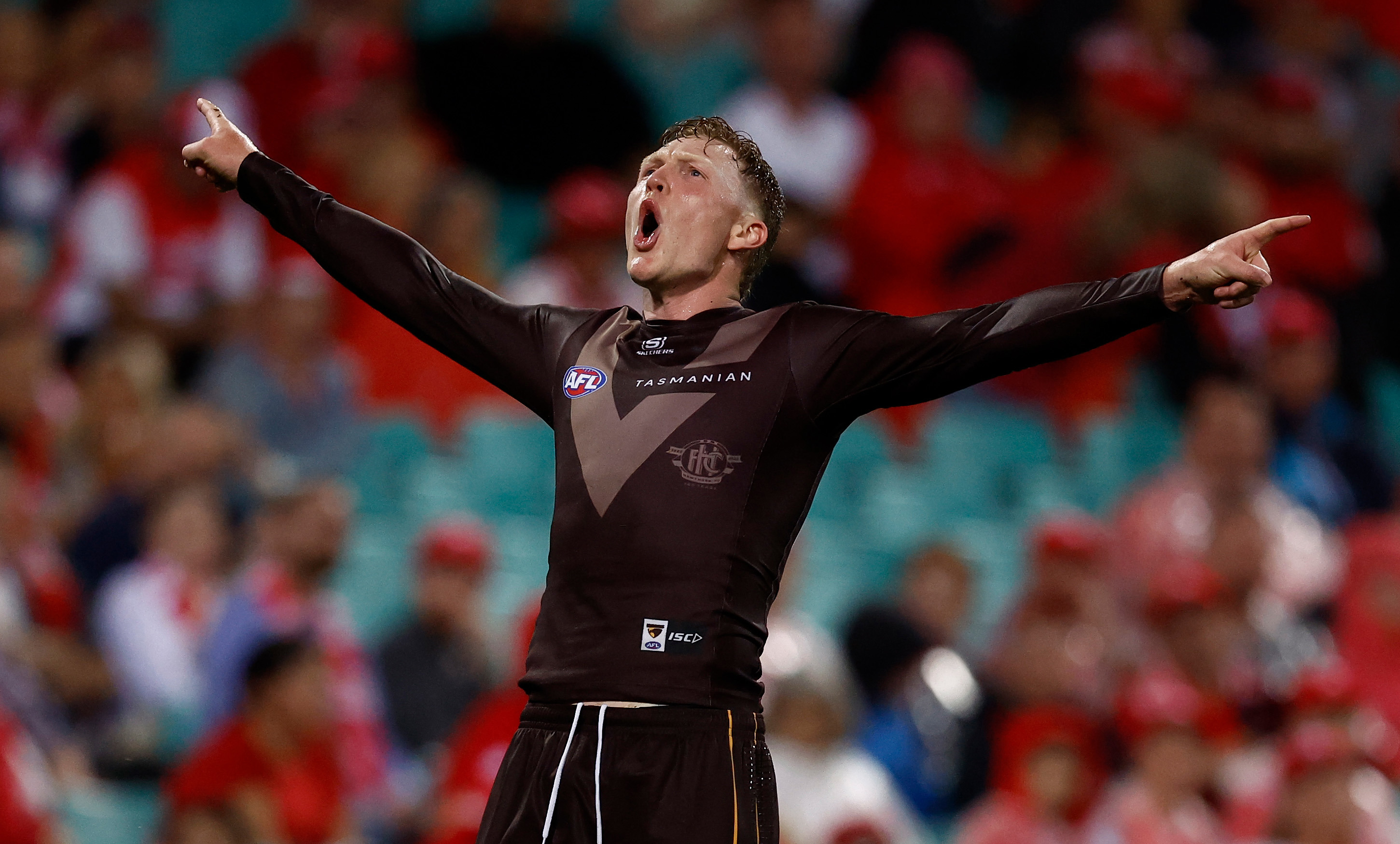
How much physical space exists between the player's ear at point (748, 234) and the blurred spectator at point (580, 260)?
4.28 metres

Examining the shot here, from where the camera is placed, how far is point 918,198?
9.07 metres

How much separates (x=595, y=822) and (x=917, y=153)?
6.85 m

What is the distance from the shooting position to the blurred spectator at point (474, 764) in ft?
17.4

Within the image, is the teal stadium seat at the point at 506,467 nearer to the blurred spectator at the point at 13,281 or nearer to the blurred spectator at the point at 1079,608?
the blurred spectator at the point at 13,281

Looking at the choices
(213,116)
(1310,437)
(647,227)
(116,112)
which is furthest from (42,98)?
(1310,437)

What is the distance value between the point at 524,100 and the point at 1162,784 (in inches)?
184

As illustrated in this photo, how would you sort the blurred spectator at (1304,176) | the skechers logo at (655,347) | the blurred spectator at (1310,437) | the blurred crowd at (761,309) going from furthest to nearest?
the blurred spectator at (1304,176), the blurred spectator at (1310,437), the blurred crowd at (761,309), the skechers logo at (655,347)

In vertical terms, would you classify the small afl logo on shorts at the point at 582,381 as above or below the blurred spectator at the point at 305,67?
below

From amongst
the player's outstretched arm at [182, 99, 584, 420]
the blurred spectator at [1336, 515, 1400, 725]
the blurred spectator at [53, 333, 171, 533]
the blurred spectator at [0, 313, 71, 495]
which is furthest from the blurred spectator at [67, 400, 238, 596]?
the blurred spectator at [1336, 515, 1400, 725]

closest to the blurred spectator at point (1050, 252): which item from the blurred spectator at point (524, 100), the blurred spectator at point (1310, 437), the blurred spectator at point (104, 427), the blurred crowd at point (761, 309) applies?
the blurred crowd at point (761, 309)

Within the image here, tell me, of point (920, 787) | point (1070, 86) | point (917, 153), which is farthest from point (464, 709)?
point (1070, 86)

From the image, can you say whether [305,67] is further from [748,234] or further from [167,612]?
[748,234]

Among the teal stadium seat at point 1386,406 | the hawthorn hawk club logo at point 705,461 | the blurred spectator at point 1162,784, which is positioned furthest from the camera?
the teal stadium seat at point 1386,406

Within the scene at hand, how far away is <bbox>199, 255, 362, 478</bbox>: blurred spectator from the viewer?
7.25 m
